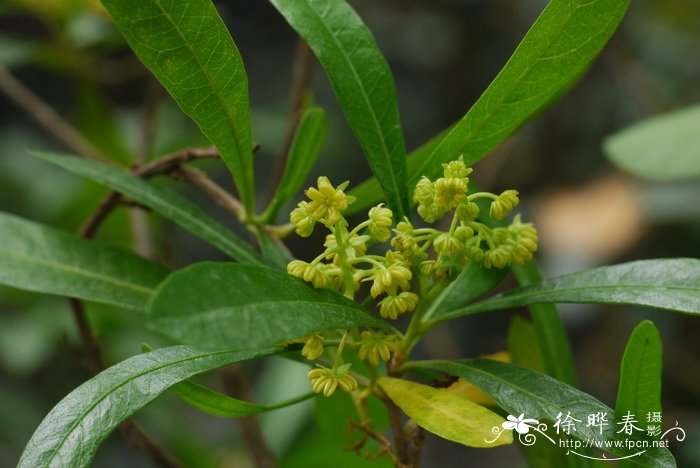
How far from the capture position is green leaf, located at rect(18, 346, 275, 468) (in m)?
0.60

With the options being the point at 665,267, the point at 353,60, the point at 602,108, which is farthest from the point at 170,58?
the point at 602,108

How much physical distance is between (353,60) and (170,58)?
19cm

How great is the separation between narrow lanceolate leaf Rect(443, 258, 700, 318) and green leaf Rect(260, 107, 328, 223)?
0.25 metres

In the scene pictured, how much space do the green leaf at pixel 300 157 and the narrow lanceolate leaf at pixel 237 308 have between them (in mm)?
277

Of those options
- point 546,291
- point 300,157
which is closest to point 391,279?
point 546,291

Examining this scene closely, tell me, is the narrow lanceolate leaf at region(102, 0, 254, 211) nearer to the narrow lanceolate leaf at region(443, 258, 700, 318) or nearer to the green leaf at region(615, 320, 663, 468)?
the narrow lanceolate leaf at region(443, 258, 700, 318)

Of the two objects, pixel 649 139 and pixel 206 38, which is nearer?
pixel 206 38

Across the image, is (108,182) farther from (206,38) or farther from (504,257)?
(504,257)

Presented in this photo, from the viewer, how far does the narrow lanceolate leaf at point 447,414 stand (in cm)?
62

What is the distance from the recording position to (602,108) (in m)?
3.27

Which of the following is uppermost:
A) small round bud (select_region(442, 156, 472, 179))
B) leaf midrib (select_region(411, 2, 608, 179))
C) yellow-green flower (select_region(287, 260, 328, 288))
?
leaf midrib (select_region(411, 2, 608, 179))

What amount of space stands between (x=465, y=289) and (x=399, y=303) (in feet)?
0.49

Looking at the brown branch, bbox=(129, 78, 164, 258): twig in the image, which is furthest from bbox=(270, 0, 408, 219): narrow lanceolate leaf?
bbox=(129, 78, 164, 258): twig

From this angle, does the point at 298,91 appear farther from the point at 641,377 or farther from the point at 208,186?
the point at 641,377
